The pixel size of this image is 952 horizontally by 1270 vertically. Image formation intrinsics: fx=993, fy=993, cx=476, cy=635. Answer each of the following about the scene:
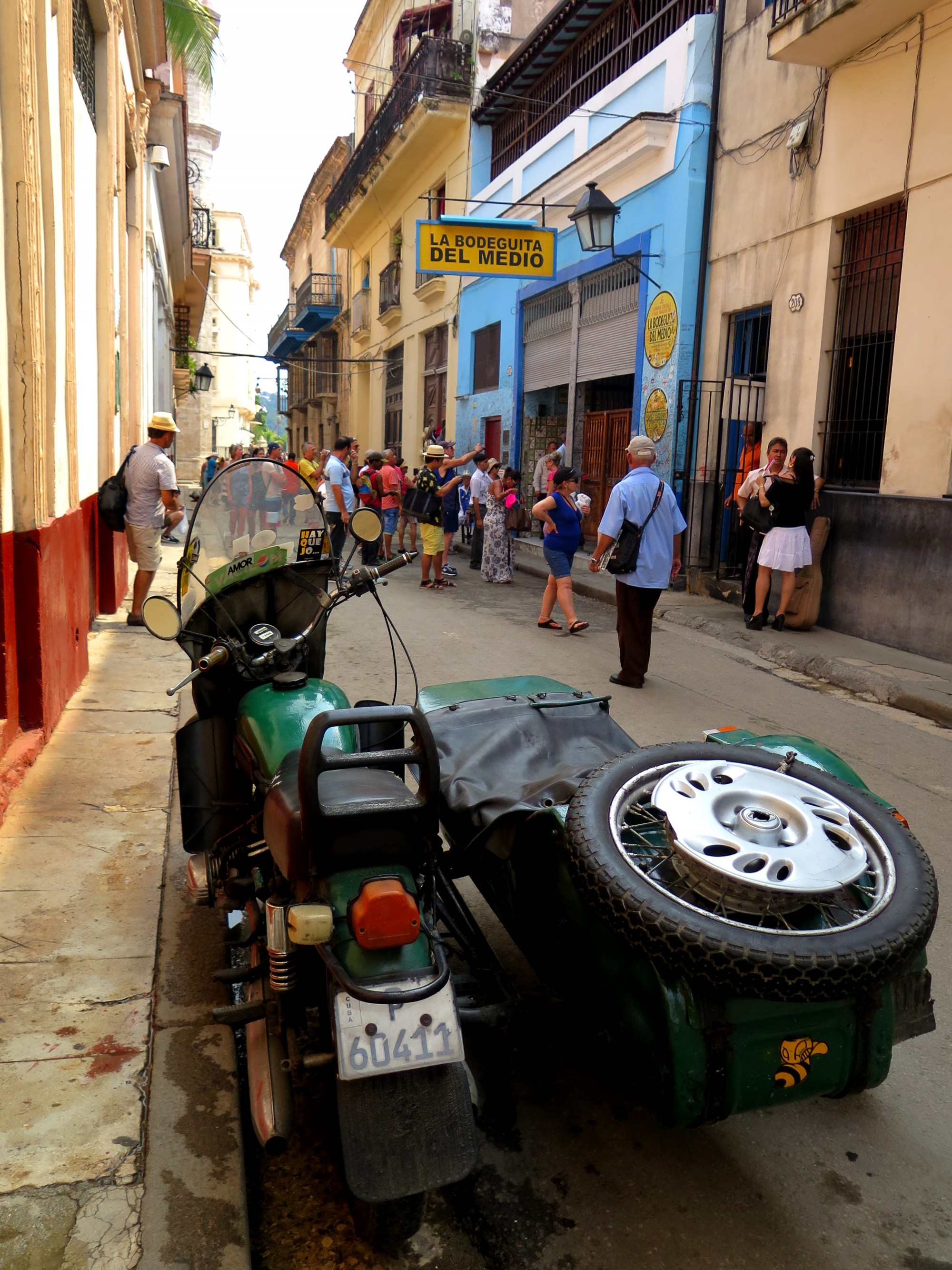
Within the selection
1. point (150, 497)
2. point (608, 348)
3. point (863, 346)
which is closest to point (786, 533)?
point (863, 346)

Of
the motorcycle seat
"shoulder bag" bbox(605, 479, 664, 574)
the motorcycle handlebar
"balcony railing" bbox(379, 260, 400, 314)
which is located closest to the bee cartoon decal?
the motorcycle seat

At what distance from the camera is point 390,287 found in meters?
25.3

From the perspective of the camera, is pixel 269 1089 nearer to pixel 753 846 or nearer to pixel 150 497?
pixel 753 846

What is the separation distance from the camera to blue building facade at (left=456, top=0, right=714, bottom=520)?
12023 millimetres

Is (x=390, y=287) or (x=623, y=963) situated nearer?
(x=623, y=963)

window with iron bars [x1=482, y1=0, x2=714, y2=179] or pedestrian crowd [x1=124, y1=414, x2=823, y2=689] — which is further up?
window with iron bars [x1=482, y1=0, x2=714, y2=179]

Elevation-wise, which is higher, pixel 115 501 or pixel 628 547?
pixel 115 501

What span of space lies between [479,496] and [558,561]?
5.06 metres

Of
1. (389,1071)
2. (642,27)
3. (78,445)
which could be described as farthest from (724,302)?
(389,1071)

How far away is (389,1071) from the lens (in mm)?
1859

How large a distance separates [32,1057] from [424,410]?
21883mm

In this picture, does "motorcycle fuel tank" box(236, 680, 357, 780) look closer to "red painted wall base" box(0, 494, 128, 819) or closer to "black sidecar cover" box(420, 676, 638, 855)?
"black sidecar cover" box(420, 676, 638, 855)

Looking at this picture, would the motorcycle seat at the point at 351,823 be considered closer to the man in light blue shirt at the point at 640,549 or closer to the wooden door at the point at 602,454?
the man in light blue shirt at the point at 640,549

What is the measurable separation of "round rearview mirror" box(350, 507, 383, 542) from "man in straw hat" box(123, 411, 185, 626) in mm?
4922
